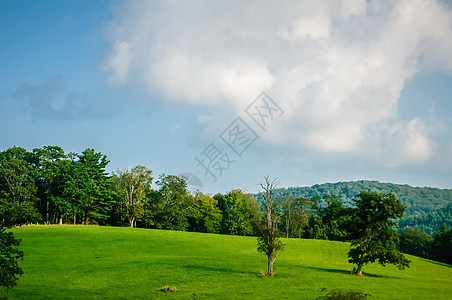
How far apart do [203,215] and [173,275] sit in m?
64.5

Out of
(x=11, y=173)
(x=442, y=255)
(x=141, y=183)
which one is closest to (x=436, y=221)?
(x=442, y=255)

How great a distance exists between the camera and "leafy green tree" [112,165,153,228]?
283ft

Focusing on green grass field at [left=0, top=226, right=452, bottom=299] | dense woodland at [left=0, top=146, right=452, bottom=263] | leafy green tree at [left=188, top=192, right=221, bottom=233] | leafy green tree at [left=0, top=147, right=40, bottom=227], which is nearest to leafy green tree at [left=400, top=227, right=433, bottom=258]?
dense woodland at [left=0, top=146, right=452, bottom=263]

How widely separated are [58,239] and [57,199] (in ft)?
82.8

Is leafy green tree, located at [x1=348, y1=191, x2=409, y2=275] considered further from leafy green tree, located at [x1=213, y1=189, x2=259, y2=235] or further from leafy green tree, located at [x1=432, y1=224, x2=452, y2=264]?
leafy green tree, located at [x1=432, y1=224, x2=452, y2=264]

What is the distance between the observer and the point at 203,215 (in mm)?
94750

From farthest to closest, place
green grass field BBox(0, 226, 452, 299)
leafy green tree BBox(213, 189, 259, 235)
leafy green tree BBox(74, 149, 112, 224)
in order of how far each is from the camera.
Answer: leafy green tree BBox(213, 189, 259, 235) → leafy green tree BBox(74, 149, 112, 224) → green grass field BBox(0, 226, 452, 299)

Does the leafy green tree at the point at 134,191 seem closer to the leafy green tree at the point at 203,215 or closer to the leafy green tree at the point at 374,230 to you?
the leafy green tree at the point at 203,215

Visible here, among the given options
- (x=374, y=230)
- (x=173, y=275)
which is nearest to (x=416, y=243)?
(x=374, y=230)

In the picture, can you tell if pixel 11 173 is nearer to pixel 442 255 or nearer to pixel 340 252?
pixel 340 252

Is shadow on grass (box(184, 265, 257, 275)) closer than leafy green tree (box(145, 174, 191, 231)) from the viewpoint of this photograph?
Yes

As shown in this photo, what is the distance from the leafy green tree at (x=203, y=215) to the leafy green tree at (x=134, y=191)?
1411 centimetres

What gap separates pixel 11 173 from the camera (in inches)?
2872

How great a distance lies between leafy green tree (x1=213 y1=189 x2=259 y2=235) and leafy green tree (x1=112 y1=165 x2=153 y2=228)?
2505 cm
